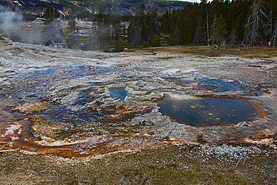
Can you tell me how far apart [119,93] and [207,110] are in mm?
5264

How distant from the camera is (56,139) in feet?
21.4

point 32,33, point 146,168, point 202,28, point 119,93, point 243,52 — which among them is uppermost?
point 202,28

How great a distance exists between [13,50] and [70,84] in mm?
17584

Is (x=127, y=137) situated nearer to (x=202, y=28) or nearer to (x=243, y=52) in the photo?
(x=243, y=52)

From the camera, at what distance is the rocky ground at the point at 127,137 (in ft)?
15.4

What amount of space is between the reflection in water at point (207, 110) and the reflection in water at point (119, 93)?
2409 millimetres

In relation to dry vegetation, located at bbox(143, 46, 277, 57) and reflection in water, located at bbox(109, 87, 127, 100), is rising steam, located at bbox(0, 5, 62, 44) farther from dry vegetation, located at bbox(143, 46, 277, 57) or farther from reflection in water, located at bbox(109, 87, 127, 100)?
reflection in water, located at bbox(109, 87, 127, 100)

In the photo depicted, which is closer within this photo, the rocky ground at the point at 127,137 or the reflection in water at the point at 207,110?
the rocky ground at the point at 127,137

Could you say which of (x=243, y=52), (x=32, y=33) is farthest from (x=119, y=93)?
(x=32, y=33)

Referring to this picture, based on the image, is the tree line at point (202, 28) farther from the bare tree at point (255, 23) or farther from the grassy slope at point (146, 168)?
the grassy slope at point (146, 168)

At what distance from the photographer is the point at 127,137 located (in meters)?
6.58

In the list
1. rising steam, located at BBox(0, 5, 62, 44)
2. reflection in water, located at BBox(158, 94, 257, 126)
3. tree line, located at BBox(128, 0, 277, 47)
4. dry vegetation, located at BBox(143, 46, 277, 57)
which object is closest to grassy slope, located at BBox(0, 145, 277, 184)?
reflection in water, located at BBox(158, 94, 257, 126)

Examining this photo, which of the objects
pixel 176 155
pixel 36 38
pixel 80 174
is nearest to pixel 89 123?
pixel 80 174

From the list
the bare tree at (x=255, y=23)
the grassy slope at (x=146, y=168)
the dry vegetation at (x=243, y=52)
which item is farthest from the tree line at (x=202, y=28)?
Answer: the grassy slope at (x=146, y=168)
